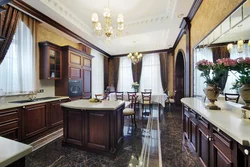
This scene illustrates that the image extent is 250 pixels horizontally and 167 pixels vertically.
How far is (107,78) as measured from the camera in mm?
7789

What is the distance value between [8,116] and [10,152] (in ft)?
7.24

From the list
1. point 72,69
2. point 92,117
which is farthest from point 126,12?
point 92,117

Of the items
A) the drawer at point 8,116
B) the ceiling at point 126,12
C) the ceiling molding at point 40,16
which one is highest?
the ceiling at point 126,12

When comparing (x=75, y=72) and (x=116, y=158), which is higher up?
(x=75, y=72)

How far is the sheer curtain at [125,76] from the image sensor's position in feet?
25.1

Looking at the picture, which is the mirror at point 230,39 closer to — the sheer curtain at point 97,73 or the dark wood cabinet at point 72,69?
the dark wood cabinet at point 72,69

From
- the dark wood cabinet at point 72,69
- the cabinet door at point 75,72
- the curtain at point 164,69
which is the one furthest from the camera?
the curtain at point 164,69

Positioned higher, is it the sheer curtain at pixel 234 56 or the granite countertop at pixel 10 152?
the sheer curtain at pixel 234 56

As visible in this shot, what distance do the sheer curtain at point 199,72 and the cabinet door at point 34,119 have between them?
3754 mm

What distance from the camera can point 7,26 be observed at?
2580mm

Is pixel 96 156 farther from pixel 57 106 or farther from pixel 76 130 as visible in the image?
pixel 57 106

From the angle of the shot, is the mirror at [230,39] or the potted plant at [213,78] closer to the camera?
the mirror at [230,39]

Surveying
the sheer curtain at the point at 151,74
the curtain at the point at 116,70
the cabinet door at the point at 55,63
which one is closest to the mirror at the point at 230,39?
the cabinet door at the point at 55,63

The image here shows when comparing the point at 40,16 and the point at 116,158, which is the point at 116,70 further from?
the point at 116,158
